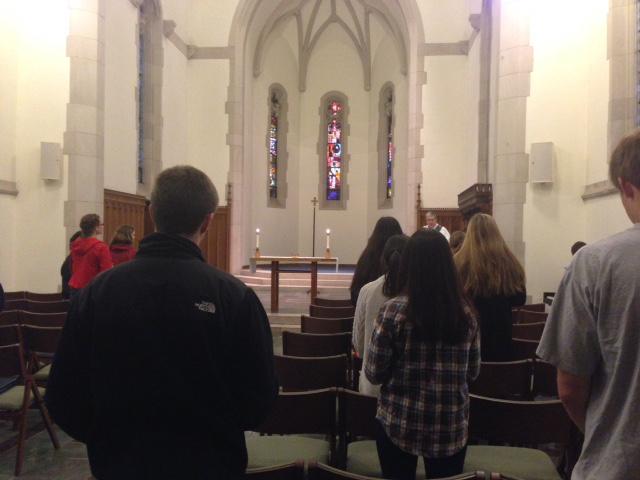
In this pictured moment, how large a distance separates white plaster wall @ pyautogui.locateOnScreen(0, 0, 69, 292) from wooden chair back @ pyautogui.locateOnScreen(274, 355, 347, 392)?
6651mm

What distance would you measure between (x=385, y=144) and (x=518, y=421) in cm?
1676

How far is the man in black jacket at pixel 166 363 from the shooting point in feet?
4.72

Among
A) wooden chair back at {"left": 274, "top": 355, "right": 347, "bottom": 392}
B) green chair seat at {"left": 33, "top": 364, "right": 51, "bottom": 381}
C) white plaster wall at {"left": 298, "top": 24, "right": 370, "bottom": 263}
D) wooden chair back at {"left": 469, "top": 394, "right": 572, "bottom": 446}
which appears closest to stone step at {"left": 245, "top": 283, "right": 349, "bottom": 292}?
white plaster wall at {"left": 298, "top": 24, "right": 370, "bottom": 263}

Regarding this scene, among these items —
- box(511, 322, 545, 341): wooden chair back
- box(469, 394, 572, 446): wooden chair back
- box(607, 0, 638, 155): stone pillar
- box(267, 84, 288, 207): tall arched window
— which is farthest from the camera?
box(267, 84, 288, 207): tall arched window

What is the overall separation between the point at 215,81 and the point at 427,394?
13.1 meters

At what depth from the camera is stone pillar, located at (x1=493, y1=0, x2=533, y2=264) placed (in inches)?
346

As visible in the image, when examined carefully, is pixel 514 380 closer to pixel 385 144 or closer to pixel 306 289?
pixel 306 289

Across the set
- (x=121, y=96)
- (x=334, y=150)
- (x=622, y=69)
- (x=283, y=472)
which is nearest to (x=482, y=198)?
(x=622, y=69)

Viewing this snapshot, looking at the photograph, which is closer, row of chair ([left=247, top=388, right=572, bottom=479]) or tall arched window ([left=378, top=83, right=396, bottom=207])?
row of chair ([left=247, top=388, right=572, bottom=479])

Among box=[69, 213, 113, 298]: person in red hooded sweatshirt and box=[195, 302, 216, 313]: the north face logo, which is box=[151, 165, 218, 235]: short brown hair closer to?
box=[195, 302, 216, 313]: the north face logo

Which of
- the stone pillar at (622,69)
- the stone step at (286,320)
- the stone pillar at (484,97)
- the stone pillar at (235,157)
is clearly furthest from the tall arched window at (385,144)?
the stone pillar at (622,69)

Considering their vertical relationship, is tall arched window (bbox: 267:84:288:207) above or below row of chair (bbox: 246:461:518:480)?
above

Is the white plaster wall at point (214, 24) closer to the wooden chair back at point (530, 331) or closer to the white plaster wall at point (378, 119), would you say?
the white plaster wall at point (378, 119)

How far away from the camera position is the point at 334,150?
64.3 feet
